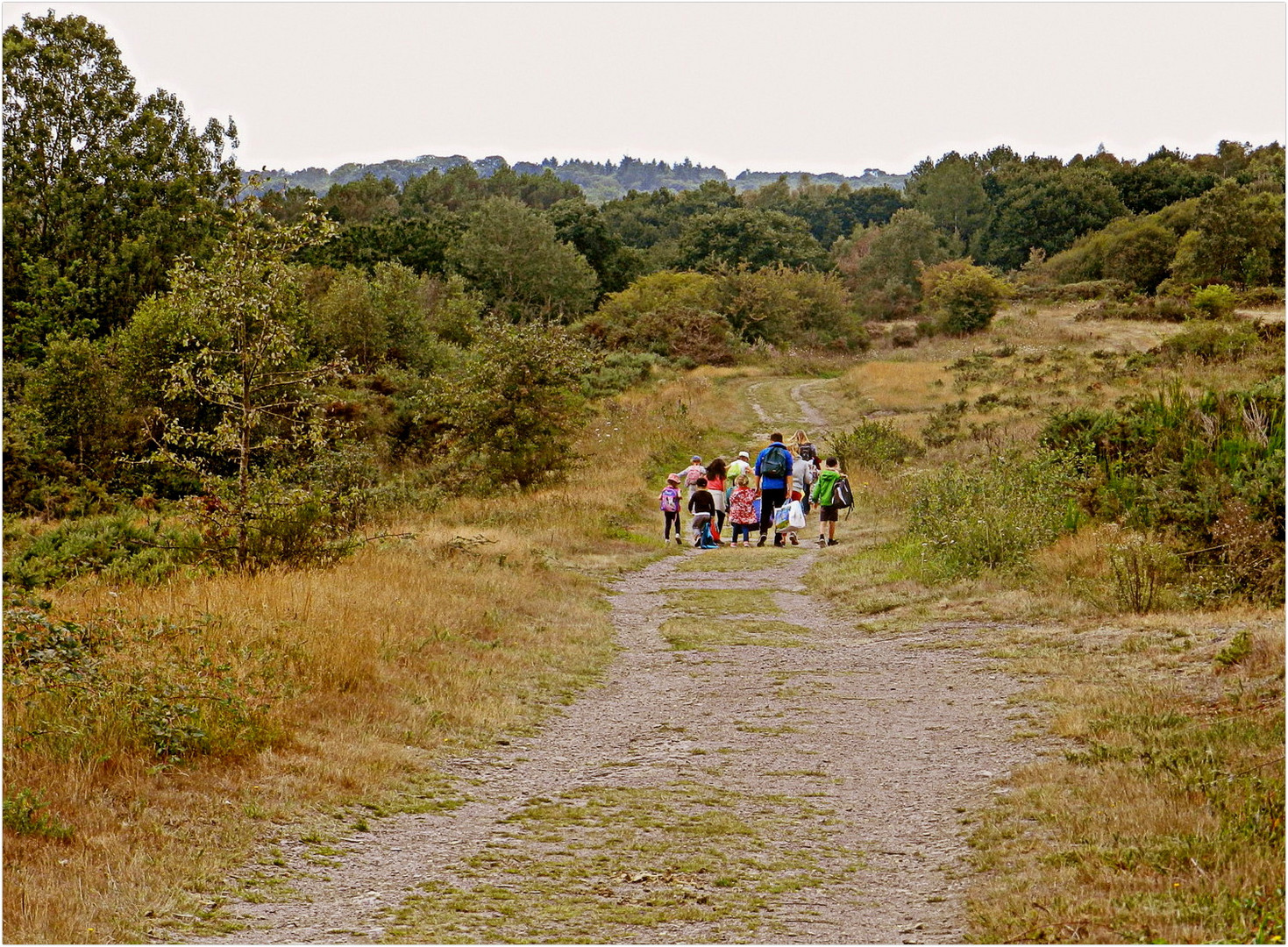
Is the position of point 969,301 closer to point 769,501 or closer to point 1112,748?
point 769,501

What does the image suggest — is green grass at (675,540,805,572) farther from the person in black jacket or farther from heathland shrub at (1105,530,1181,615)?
heathland shrub at (1105,530,1181,615)

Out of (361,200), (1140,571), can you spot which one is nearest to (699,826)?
(1140,571)

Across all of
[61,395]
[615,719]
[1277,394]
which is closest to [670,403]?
[61,395]

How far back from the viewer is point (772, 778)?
6727 millimetres

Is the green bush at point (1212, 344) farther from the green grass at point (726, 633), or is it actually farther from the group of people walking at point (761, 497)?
the green grass at point (726, 633)

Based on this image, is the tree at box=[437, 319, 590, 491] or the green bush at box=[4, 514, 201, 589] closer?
the green bush at box=[4, 514, 201, 589]

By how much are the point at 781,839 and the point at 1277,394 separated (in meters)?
12.0

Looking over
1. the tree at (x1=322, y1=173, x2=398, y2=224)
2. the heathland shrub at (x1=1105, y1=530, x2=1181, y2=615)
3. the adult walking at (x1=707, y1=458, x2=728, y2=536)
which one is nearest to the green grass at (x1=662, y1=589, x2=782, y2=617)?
the heathland shrub at (x1=1105, y1=530, x2=1181, y2=615)

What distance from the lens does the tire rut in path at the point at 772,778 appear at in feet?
15.0

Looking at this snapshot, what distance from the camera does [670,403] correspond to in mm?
38312

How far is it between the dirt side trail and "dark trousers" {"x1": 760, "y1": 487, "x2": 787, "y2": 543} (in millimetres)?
8216

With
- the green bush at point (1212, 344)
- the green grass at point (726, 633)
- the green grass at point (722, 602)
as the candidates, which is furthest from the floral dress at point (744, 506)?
the green bush at point (1212, 344)

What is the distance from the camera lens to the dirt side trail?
15.0 feet

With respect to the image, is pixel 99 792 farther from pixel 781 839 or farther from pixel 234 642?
pixel 781 839
